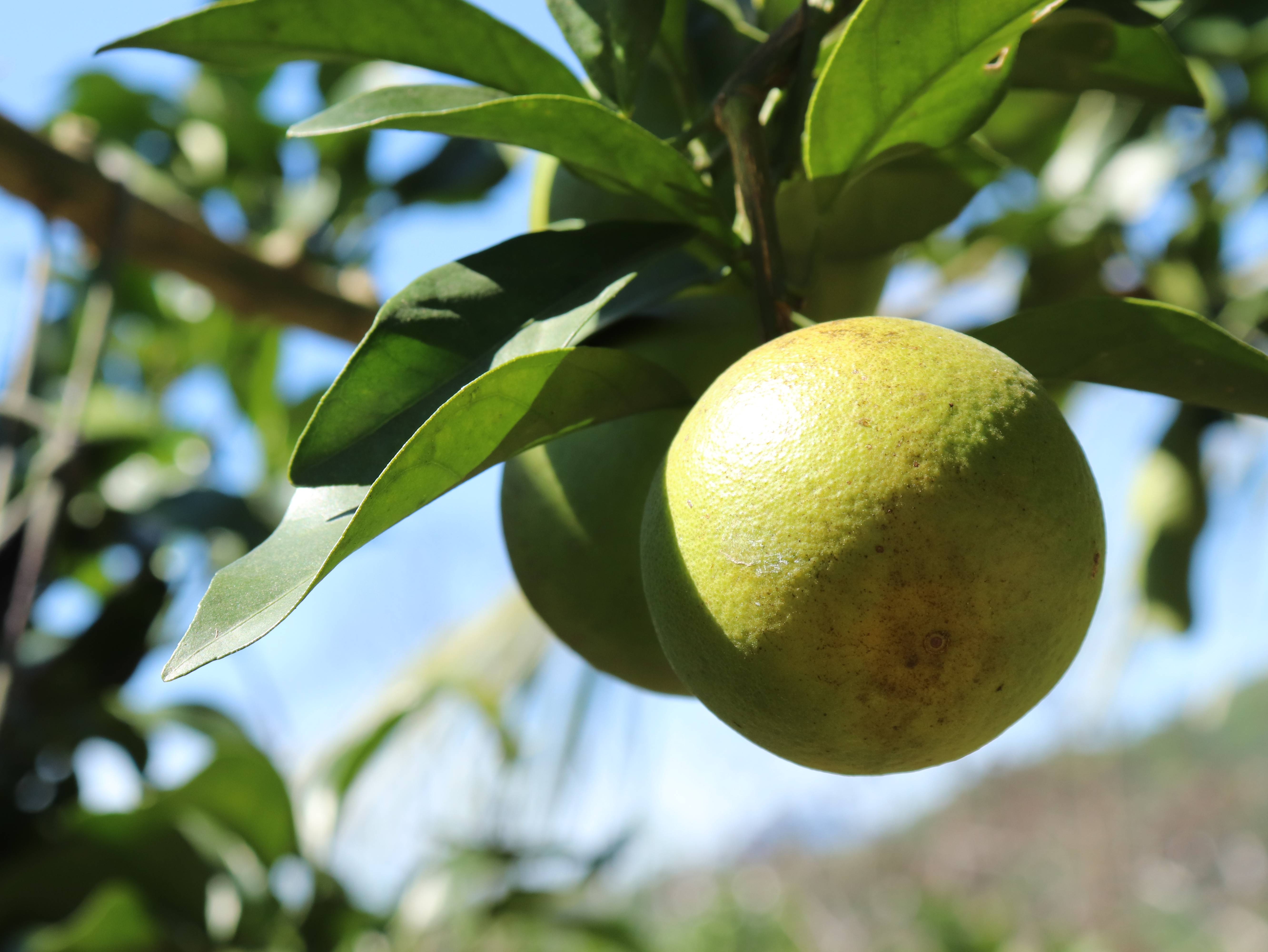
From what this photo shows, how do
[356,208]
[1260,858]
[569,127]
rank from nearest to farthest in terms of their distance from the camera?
1. [569,127]
2. [356,208]
3. [1260,858]

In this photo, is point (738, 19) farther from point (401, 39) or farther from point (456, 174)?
point (456, 174)

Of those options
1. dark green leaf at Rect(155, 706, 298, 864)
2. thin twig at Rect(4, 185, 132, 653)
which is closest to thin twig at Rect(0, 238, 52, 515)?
thin twig at Rect(4, 185, 132, 653)

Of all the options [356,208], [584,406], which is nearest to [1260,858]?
[356,208]

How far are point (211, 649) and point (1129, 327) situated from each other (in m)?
0.36

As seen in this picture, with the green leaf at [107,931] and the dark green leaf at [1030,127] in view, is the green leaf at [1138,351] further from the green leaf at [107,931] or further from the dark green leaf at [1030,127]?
the green leaf at [107,931]

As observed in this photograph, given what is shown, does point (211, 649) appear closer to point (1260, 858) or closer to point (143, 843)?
point (143, 843)

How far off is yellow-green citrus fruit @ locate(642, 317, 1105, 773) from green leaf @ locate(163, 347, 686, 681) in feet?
0.18

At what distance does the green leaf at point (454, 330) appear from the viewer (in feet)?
1.26

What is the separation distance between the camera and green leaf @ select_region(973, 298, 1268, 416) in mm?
418

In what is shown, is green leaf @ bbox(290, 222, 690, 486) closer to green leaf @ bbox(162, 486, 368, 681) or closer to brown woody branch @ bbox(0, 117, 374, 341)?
Result: green leaf @ bbox(162, 486, 368, 681)

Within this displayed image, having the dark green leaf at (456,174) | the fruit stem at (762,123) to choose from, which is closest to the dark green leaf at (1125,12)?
the fruit stem at (762,123)

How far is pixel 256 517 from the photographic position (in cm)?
106

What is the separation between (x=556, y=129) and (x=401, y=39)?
0.13m

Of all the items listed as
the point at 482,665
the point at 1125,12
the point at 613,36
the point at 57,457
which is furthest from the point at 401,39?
the point at 482,665
